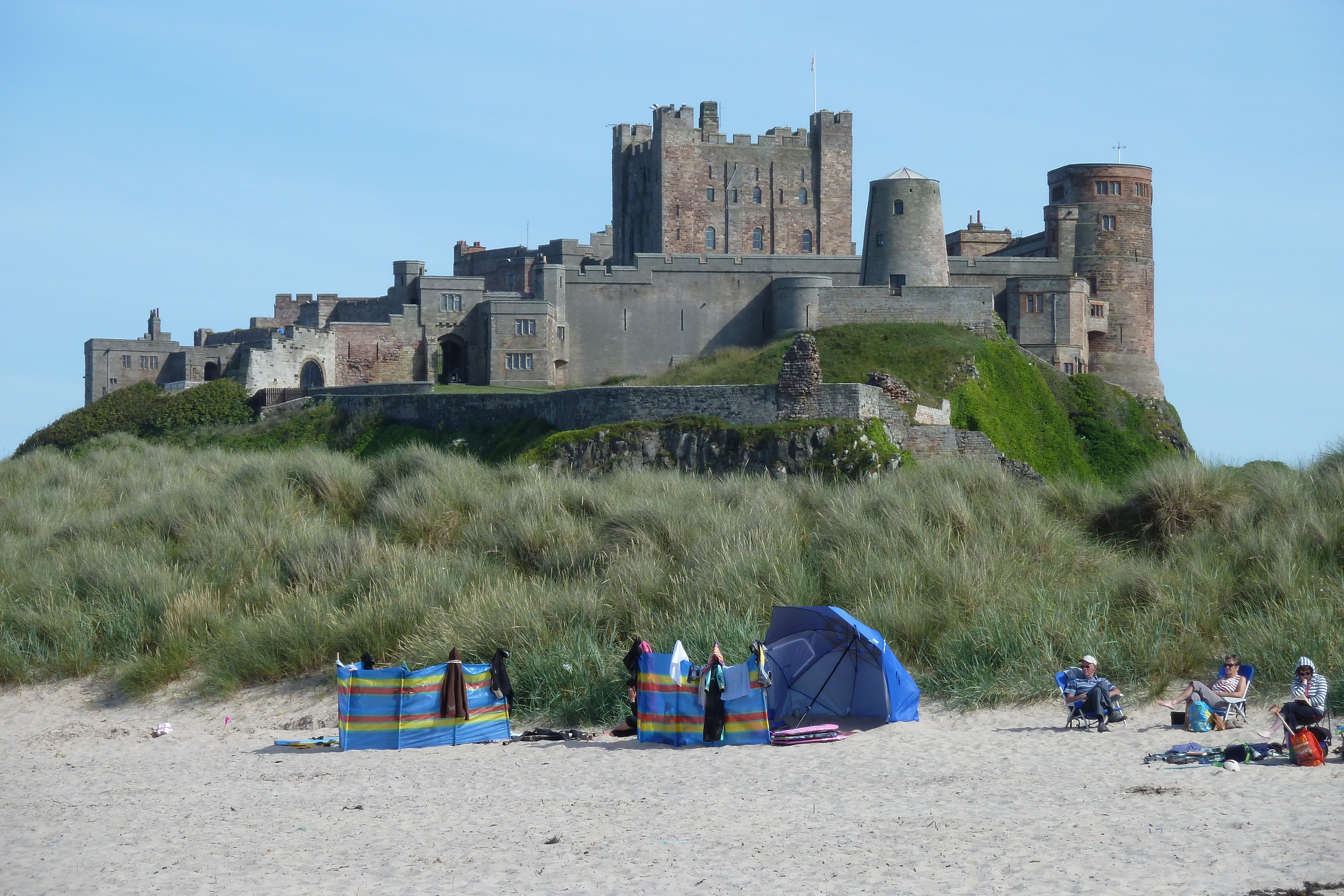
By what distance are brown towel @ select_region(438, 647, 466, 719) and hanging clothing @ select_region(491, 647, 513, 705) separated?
0.34 meters

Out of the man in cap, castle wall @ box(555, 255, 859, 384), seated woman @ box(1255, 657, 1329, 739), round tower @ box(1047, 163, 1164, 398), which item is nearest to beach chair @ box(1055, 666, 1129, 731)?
the man in cap

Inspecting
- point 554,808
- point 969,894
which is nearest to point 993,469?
point 554,808

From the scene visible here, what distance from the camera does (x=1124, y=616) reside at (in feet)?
48.8

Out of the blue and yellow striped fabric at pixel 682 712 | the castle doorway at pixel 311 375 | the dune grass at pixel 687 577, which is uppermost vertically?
the castle doorway at pixel 311 375

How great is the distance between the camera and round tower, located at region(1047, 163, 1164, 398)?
46.1 metres

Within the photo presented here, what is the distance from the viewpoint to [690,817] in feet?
34.6

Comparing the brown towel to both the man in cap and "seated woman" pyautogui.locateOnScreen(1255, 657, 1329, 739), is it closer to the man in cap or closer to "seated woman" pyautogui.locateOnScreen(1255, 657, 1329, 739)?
the man in cap

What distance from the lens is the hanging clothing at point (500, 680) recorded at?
1384 centimetres

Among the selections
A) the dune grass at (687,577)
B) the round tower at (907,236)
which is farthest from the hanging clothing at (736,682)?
the round tower at (907,236)

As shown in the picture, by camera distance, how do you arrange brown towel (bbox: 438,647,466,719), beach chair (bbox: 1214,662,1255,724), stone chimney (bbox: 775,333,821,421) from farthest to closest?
Answer: 1. stone chimney (bbox: 775,333,821,421)
2. brown towel (bbox: 438,647,466,719)
3. beach chair (bbox: 1214,662,1255,724)

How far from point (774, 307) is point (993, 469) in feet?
76.1

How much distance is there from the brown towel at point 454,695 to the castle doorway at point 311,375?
36510 millimetres

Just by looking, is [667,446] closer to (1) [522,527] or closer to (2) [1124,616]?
(1) [522,527]

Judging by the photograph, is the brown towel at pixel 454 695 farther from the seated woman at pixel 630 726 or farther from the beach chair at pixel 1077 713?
the beach chair at pixel 1077 713
